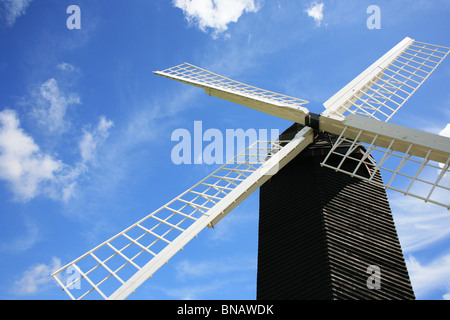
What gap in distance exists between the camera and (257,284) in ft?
33.0

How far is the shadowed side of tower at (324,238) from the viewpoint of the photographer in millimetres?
8953

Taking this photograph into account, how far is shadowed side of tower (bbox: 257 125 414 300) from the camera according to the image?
8.95 metres

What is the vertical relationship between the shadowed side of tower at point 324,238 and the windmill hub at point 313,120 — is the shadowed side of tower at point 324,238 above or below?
below

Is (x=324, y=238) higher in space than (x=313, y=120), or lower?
lower

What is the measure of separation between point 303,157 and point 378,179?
2.69 metres

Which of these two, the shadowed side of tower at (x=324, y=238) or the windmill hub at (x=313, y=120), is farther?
the windmill hub at (x=313, y=120)

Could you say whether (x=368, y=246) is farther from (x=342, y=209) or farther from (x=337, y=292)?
(x=337, y=292)

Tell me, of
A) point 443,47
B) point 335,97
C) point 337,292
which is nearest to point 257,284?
point 337,292

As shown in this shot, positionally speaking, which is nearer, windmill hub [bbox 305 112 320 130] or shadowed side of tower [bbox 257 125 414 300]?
shadowed side of tower [bbox 257 125 414 300]

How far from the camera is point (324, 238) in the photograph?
9633 mm

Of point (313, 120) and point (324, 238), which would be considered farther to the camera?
point (313, 120)

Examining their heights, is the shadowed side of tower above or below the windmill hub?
below
